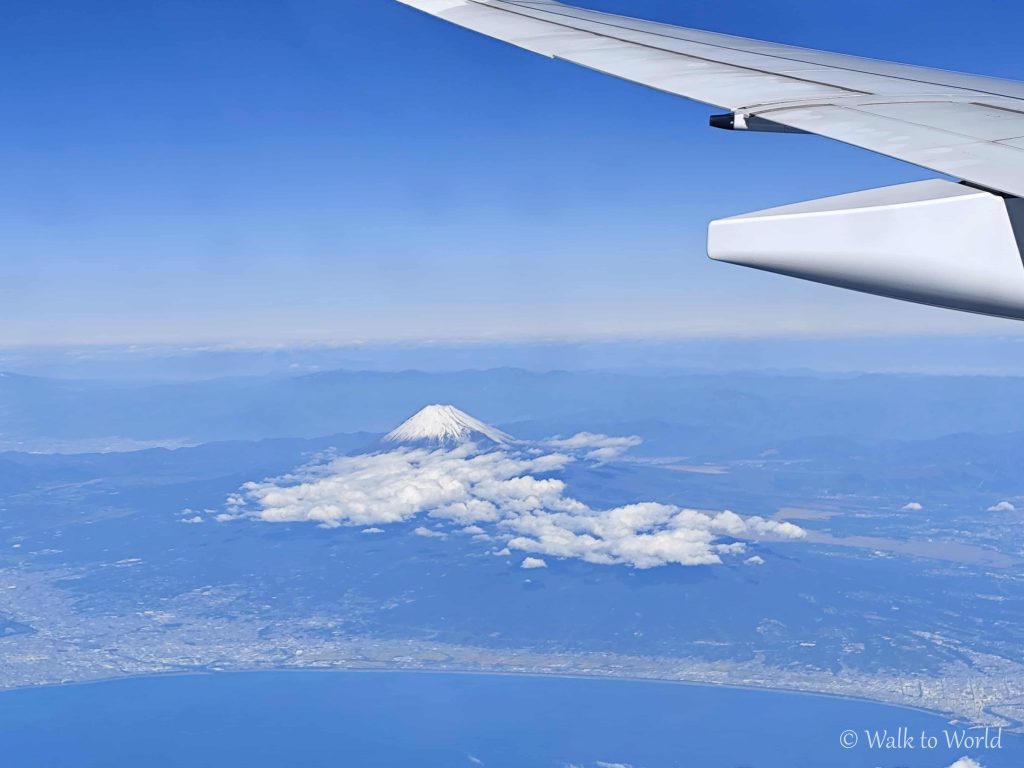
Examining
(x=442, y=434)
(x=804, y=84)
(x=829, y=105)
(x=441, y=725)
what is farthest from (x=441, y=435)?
(x=829, y=105)

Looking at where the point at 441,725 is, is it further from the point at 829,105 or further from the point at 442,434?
the point at 442,434

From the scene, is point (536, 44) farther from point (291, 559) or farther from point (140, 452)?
point (140, 452)

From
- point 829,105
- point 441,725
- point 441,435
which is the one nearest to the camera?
point 829,105

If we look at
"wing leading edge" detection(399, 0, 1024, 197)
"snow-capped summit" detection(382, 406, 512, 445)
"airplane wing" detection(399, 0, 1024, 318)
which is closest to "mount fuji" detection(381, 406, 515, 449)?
"snow-capped summit" detection(382, 406, 512, 445)

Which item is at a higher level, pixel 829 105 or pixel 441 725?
pixel 829 105

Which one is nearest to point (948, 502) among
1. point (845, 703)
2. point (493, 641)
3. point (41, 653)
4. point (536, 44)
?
point (845, 703)

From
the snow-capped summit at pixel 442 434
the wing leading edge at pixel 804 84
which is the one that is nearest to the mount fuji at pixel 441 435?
the snow-capped summit at pixel 442 434

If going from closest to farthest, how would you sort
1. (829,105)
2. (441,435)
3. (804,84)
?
1. (829,105)
2. (804,84)
3. (441,435)
